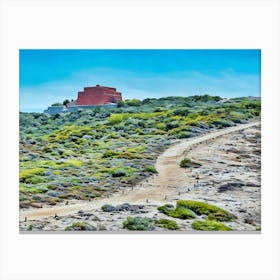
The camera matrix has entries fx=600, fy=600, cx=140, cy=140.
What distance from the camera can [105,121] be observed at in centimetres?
998

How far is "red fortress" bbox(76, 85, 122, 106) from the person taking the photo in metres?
9.62

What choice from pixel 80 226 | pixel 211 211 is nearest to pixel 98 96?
pixel 80 226

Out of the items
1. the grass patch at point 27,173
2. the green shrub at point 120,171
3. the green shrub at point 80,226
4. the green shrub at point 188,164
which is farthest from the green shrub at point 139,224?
the grass patch at point 27,173

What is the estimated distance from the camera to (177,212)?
9281mm

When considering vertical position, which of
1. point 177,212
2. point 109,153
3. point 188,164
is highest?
point 109,153

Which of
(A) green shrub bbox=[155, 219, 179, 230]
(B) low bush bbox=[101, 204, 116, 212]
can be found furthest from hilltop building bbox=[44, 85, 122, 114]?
(A) green shrub bbox=[155, 219, 179, 230]

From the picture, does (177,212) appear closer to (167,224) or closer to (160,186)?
(167,224)

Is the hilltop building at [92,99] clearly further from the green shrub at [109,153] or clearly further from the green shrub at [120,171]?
the green shrub at [120,171]

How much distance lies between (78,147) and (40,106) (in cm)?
90

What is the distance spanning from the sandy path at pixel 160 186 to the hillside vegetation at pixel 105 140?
104 millimetres

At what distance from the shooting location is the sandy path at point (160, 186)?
9.33 metres

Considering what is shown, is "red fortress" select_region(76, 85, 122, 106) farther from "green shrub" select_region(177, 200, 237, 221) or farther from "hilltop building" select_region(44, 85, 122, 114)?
"green shrub" select_region(177, 200, 237, 221)
